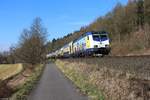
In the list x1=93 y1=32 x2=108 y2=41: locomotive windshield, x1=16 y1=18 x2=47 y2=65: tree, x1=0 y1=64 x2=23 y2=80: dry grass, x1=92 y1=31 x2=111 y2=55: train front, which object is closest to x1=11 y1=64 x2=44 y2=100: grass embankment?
x1=92 y1=31 x2=111 y2=55: train front

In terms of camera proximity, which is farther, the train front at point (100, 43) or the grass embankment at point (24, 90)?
the train front at point (100, 43)

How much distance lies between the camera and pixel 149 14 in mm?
93375

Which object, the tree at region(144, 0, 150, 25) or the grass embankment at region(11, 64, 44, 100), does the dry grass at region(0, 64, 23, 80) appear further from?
the tree at region(144, 0, 150, 25)

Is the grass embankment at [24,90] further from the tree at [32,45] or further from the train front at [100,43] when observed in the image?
the tree at [32,45]

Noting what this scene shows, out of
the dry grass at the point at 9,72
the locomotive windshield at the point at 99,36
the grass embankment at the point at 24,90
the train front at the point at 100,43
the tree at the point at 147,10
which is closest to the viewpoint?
the grass embankment at the point at 24,90

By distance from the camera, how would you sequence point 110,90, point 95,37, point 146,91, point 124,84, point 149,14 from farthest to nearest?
point 149,14
point 95,37
point 110,90
point 124,84
point 146,91

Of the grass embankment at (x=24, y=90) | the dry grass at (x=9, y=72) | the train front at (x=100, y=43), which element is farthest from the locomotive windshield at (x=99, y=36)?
the grass embankment at (x=24, y=90)

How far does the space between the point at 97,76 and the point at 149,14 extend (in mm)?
77796

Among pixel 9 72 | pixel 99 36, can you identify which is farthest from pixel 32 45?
pixel 99 36

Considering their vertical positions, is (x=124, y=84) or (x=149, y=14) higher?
(x=149, y=14)

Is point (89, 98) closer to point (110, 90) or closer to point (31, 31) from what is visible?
point (110, 90)

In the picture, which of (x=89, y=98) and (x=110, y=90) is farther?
(x=89, y=98)

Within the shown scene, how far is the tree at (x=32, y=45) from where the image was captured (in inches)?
3698

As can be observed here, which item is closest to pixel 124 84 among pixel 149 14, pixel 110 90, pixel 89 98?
pixel 110 90
